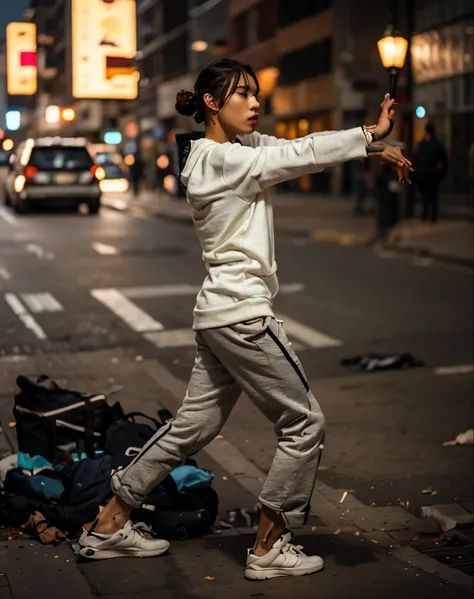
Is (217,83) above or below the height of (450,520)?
above

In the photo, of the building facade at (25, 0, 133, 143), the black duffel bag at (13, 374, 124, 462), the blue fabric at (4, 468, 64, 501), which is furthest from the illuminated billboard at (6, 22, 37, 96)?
the blue fabric at (4, 468, 64, 501)

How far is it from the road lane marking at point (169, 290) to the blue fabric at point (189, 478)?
9095 millimetres

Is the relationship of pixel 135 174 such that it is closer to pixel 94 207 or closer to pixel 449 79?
pixel 94 207

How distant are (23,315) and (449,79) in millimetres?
23570

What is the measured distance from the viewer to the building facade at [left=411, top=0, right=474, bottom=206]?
109 feet

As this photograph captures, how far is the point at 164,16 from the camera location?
263 feet

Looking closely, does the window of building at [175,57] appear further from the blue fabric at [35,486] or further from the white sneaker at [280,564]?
the white sneaker at [280,564]

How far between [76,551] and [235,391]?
0.91m

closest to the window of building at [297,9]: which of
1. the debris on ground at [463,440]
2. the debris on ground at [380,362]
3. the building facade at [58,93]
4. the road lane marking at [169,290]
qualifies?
the road lane marking at [169,290]

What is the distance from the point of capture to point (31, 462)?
5.82 m

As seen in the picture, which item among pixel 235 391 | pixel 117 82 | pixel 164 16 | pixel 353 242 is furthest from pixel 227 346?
pixel 164 16

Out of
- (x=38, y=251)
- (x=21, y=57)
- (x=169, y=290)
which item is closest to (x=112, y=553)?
(x=169, y=290)

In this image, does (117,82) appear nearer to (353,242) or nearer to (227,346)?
(353,242)

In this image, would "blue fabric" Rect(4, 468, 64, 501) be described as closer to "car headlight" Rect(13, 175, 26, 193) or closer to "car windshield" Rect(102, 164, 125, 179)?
"car headlight" Rect(13, 175, 26, 193)
